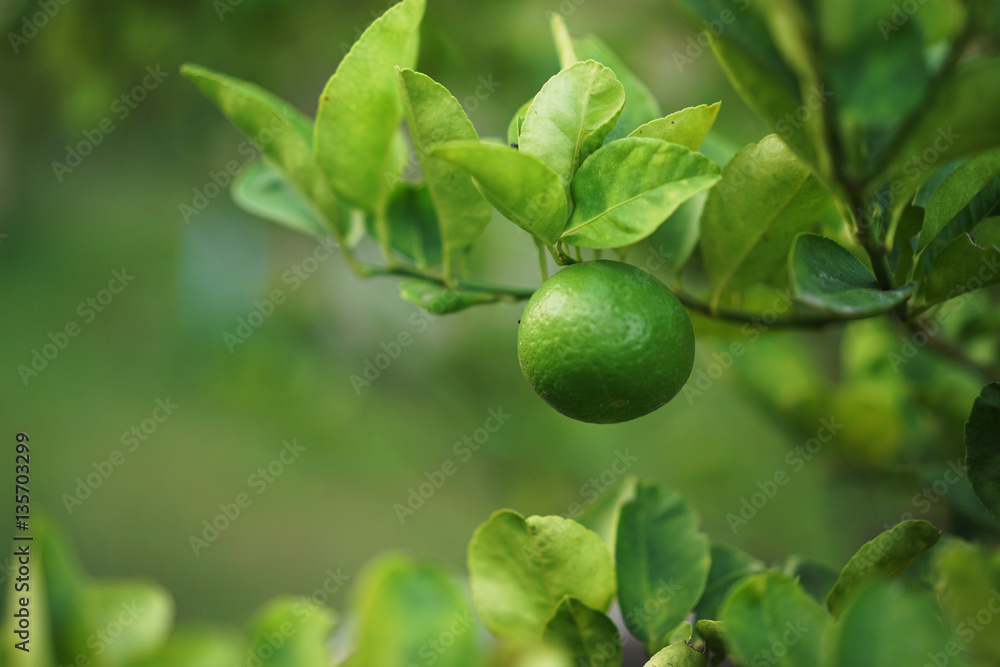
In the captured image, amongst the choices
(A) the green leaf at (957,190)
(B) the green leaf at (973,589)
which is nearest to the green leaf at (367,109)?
(A) the green leaf at (957,190)

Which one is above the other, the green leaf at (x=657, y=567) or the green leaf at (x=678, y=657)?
the green leaf at (x=678, y=657)

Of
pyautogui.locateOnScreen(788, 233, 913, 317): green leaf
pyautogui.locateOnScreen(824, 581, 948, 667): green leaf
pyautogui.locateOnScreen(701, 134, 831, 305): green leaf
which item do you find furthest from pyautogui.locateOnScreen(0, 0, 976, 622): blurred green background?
pyautogui.locateOnScreen(824, 581, 948, 667): green leaf

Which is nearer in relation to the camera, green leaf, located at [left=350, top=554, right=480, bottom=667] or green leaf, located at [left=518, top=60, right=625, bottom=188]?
green leaf, located at [left=350, top=554, right=480, bottom=667]

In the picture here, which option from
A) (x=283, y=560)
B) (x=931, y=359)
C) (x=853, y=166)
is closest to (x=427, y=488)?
(x=283, y=560)

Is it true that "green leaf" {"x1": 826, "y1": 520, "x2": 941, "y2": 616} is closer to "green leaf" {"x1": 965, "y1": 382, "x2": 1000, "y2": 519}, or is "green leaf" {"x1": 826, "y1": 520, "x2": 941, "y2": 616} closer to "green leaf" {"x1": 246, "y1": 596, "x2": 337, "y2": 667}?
"green leaf" {"x1": 965, "y1": 382, "x2": 1000, "y2": 519}

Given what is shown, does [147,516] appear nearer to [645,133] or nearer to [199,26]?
[199,26]

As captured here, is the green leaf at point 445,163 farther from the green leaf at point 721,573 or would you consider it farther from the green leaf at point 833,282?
the green leaf at point 721,573
